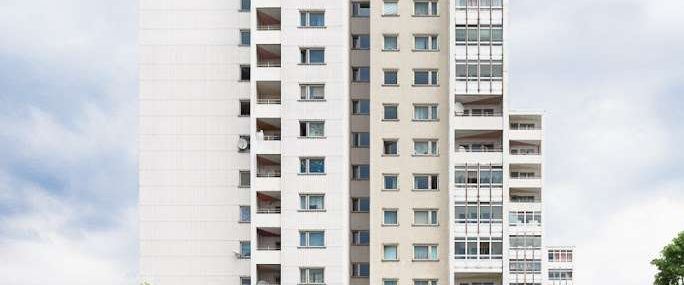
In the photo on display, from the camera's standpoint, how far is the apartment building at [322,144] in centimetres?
8156

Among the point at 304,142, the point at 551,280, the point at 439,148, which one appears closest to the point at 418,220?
the point at 439,148

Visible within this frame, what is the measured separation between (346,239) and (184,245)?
1213 cm

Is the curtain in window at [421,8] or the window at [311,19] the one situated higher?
the curtain in window at [421,8]

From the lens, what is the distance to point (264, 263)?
80562 mm

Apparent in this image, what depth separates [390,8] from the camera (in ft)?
286

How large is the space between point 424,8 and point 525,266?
45.8 metres

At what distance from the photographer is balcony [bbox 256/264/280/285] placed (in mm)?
81725

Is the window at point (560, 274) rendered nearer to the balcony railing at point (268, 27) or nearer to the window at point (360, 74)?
the window at point (360, 74)

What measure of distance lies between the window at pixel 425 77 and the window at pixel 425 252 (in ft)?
41.0

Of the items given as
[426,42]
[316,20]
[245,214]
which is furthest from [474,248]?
[316,20]

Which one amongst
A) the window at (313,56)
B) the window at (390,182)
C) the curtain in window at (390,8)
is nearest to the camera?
the window at (313,56)

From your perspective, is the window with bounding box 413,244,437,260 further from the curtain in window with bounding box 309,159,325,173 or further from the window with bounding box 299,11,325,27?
the window with bounding box 299,11,325,27

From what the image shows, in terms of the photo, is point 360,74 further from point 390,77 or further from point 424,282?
point 424,282

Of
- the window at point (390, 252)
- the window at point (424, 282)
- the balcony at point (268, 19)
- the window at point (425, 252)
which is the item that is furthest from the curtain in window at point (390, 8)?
the window at point (424, 282)
